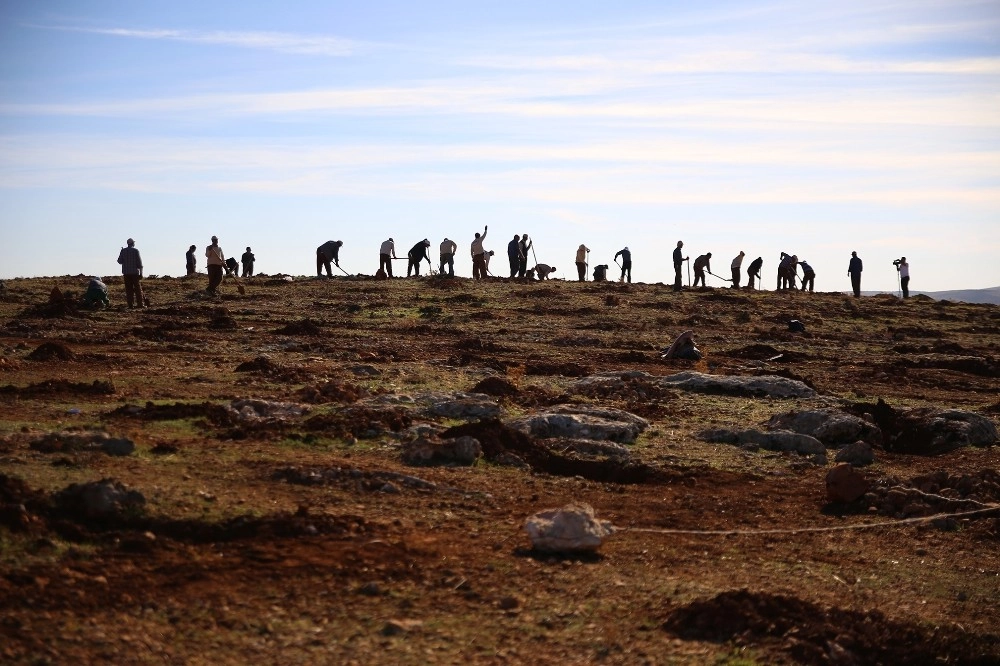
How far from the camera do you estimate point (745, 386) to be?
16.6 m

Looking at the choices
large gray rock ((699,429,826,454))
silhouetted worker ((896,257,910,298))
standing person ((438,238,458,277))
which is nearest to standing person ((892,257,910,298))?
silhouetted worker ((896,257,910,298))

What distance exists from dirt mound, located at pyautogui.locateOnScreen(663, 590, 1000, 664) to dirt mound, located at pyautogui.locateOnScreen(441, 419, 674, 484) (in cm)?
367

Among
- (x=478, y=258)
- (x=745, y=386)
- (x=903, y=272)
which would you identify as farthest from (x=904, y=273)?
(x=745, y=386)

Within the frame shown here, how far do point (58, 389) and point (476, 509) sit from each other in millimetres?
6599

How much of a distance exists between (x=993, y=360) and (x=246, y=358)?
14.1 m

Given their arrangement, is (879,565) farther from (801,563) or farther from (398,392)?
(398,392)

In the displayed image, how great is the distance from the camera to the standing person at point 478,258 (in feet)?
135

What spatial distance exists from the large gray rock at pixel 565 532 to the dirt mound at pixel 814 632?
1.05 m

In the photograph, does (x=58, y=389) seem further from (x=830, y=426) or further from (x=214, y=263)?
(x=214, y=263)

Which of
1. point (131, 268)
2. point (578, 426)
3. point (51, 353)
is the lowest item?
point (578, 426)

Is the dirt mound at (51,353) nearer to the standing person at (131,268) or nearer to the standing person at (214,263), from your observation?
the standing person at (131,268)

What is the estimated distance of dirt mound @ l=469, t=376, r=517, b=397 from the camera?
15523 millimetres

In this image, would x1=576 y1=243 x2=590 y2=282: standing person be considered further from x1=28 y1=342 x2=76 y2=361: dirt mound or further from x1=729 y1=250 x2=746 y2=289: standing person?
x1=28 y1=342 x2=76 y2=361: dirt mound

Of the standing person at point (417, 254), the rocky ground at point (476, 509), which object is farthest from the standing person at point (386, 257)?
the rocky ground at point (476, 509)
